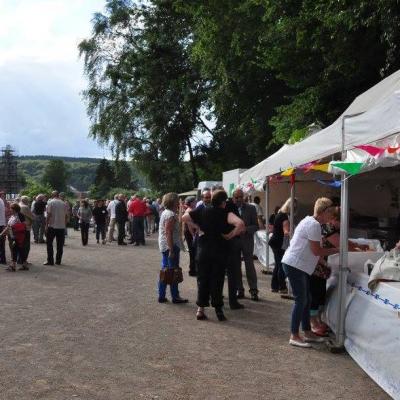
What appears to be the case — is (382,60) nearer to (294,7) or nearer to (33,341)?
(294,7)

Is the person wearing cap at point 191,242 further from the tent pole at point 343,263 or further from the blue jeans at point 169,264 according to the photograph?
the tent pole at point 343,263

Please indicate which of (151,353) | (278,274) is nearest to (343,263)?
(151,353)

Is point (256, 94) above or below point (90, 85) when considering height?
below

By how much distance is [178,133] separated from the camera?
3400cm

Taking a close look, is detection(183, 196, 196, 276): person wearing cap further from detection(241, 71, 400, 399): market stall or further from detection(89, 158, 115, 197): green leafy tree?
detection(89, 158, 115, 197): green leafy tree

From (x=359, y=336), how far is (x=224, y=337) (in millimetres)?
1683

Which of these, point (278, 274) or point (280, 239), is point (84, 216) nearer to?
point (278, 274)

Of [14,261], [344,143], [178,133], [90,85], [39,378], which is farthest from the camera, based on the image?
[90,85]

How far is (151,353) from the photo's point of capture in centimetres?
575

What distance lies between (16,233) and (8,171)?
8706 cm

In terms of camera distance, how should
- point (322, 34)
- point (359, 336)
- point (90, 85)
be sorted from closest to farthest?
1. point (359, 336)
2. point (322, 34)
3. point (90, 85)

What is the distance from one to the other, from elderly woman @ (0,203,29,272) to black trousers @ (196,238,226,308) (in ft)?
19.8

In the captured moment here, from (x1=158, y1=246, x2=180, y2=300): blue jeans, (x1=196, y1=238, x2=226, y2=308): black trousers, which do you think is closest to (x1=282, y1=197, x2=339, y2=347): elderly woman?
(x1=196, y1=238, x2=226, y2=308): black trousers

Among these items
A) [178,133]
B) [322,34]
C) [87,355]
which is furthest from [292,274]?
[178,133]
